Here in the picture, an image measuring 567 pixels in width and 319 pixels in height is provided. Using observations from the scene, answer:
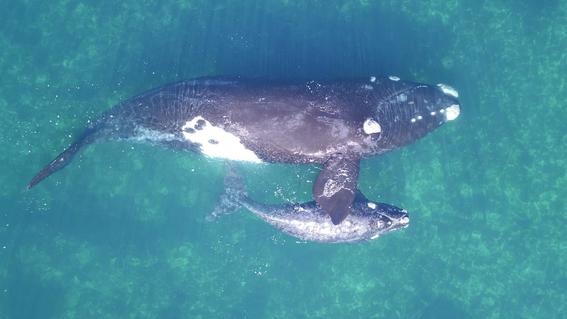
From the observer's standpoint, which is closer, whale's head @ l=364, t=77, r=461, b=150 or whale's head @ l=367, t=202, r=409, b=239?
whale's head @ l=364, t=77, r=461, b=150

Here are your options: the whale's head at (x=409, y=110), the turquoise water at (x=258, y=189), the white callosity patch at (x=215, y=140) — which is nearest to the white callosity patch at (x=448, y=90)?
the whale's head at (x=409, y=110)

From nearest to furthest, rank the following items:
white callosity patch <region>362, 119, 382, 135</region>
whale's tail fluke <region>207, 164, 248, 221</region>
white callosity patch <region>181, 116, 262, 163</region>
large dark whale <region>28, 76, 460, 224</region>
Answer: large dark whale <region>28, 76, 460, 224</region>, white callosity patch <region>362, 119, 382, 135</region>, white callosity patch <region>181, 116, 262, 163</region>, whale's tail fluke <region>207, 164, 248, 221</region>

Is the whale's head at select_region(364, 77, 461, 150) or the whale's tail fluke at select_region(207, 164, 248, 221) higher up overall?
the whale's head at select_region(364, 77, 461, 150)

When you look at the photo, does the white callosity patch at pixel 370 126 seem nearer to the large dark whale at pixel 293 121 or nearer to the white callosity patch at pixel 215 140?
the large dark whale at pixel 293 121

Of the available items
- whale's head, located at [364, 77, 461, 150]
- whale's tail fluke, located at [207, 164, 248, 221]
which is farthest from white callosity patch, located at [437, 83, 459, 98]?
whale's tail fluke, located at [207, 164, 248, 221]

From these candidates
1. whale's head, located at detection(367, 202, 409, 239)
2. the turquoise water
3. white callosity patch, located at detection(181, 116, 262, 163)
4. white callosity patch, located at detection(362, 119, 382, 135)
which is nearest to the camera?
white callosity patch, located at detection(362, 119, 382, 135)

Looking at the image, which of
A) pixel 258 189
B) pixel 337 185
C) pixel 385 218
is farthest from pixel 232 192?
pixel 385 218

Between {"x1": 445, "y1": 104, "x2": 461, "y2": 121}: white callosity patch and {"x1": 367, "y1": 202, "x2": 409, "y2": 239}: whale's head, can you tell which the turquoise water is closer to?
{"x1": 367, "y1": 202, "x2": 409, "y2": 239}: whale's head
